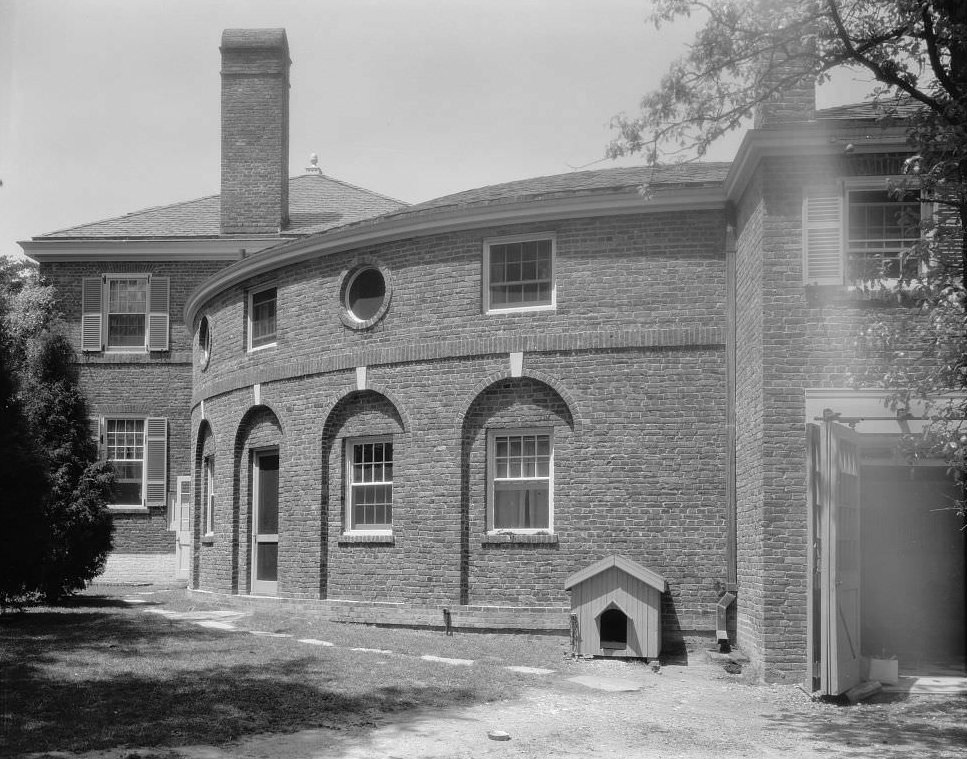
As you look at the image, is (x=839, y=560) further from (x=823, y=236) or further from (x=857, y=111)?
(x=857, y=111)

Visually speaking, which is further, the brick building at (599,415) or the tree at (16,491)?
the brick building at (599,415)

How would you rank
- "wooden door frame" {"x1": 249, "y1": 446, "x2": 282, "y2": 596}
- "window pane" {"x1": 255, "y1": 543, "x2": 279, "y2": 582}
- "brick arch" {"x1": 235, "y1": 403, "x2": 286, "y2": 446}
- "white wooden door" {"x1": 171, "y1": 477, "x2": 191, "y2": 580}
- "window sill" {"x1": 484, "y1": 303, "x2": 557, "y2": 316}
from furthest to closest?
"white wooden door" {"x1": 171, "y1": 477, "x2": 191, "y2": 580} → "wooden door frame" {"x1": 249, "y1": 446, "x2": 282, "y2": 596} → "window pane" {"x1": 255, "y1": 543, "x2": 279, "y2": 582} → "brick arch" {"x1": 235, "y1": 403, "x2": 286, "y2": 446} → "window sill" {"x1": 484, "y1": 303, "x2": 557, "y2": 316}

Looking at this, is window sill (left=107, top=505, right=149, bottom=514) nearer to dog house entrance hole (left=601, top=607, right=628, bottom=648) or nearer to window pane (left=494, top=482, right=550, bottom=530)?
window pane (left=494, top=482, right=550, bottom=530)

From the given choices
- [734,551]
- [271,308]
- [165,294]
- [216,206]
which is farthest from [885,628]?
[216,206]

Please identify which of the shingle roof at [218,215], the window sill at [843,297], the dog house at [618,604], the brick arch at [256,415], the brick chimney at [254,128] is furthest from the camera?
the shingle roof at [218,215]

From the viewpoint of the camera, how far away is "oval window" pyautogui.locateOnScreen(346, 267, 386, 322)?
1820 centimetres

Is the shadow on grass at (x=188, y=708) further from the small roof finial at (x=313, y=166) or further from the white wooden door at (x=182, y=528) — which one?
the small roof finial at (x=313, y=166)

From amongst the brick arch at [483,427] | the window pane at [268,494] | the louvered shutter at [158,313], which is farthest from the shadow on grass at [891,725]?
the louvered shutter at [158,313]

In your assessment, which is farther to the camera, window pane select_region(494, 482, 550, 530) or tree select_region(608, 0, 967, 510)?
window pane select_region(494, 482, 550, 530)

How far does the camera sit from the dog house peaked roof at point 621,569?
14.5 m

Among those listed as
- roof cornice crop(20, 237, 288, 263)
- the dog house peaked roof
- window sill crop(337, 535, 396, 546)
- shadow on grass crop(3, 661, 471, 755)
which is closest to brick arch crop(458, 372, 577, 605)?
window sill crop(337, 535, 396, 546)

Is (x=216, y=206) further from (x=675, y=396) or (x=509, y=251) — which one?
(x=675, y=396)

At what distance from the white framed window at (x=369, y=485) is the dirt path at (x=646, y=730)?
577cm

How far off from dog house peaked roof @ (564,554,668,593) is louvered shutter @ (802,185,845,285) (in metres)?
4.16
